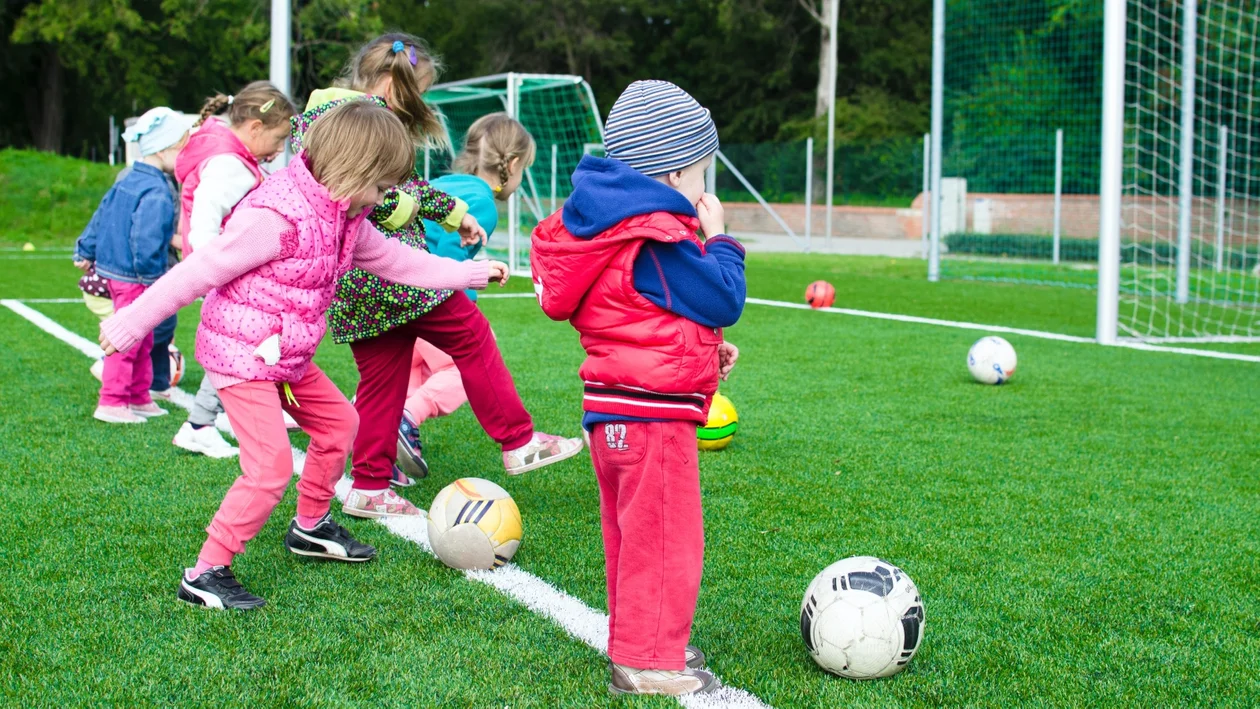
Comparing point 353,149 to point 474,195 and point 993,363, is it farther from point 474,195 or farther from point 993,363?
point 993,363


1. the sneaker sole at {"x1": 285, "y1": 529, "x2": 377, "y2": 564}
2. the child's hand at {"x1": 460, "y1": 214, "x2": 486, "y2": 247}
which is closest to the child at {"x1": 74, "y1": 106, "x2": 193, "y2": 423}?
the child's hand at {"x1": 460, "y1": 214, "x2": 486, "y2": 247}

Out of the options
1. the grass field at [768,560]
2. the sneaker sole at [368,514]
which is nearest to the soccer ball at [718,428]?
the grass field at [768,560]

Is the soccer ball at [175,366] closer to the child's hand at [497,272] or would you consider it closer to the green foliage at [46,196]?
the child's hand at [497,272]

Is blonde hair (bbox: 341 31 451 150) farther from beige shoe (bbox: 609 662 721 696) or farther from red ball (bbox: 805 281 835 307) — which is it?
red ball (bbox: 805 281 835 307)

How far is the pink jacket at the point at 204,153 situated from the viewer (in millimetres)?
4867

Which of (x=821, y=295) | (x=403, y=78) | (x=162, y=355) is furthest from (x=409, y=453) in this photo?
(x=821, y=295)

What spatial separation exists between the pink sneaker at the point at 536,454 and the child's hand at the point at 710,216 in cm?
203

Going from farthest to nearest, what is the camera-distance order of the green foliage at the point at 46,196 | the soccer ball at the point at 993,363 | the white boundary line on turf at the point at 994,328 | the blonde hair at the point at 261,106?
the green foliage at the point at 46,196 < the white boundary line on turf at the point at 994,328 < the soccer ball at the point at 993,363 < the blonde hair at the point at 261,106

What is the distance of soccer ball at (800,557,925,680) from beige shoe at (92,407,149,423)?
440 centimetres

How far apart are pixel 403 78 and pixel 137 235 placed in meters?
2.50

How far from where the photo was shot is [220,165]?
15.1 feet

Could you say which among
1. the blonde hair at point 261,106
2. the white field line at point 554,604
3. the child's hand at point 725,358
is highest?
the blonde hair at point 261,106

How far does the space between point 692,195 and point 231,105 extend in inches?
124

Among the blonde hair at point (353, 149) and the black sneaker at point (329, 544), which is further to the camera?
the black sneaker at point (329, 544)
